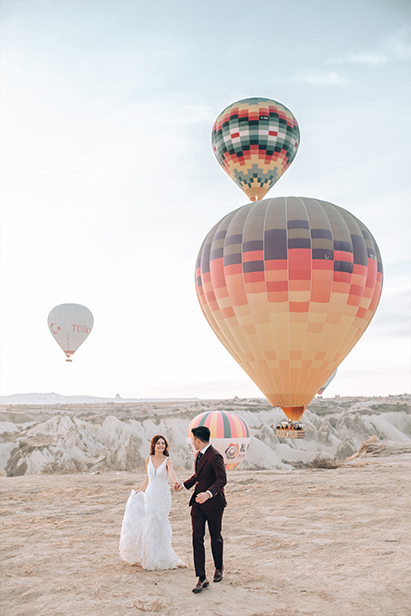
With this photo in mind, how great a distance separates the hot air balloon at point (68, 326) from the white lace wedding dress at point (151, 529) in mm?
40893

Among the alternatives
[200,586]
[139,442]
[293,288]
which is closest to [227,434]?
[293,288]

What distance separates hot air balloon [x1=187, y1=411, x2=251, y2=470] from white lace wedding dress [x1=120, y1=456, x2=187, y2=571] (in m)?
16.3

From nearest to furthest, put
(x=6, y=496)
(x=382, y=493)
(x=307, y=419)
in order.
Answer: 1. (x=382, y=493)
2. (x=6, y=496)
3. (x=307, y=419)

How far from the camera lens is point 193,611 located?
4602mm

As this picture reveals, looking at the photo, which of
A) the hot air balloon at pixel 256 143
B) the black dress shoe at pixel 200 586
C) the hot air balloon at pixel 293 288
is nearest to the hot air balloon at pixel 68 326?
the hot air balloon at pixel 256 143

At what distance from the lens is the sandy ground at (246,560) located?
4.80 meters

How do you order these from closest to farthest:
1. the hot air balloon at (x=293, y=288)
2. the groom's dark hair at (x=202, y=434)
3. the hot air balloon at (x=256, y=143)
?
1. the groom's dark hair at (x=202, y=434)
2. the hot air balloon at (x=293, y=288)
3. the hot air balloon at (x=256, y=143)

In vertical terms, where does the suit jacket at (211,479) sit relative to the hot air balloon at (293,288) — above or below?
below

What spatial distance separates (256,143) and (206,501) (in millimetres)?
24913

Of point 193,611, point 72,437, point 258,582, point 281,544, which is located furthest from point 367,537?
point 72,437

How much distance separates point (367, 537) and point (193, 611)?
13.1ft

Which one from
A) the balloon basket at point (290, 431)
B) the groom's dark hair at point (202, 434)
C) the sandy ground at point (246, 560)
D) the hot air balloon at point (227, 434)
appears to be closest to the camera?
the sandy ground at point (246, 560)

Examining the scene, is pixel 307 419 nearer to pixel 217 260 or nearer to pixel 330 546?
pixel 217 260

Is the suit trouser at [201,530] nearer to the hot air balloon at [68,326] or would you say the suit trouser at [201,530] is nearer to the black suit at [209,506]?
the black suit at [209,506]
